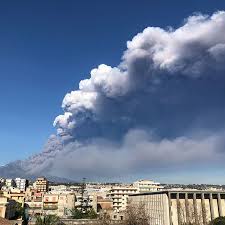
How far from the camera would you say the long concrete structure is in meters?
105

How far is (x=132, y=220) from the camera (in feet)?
325

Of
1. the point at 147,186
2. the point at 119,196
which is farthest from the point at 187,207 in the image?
the point at 147,186

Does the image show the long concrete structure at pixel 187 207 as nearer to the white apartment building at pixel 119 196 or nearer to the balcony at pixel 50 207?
the white apartment building at pixel 119 196

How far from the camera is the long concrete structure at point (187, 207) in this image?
105 meters

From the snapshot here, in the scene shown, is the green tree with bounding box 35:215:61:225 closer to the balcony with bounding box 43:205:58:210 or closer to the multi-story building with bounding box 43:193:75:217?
the multi-story building with bounding box 43:193:75:217

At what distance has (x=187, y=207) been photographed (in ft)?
348

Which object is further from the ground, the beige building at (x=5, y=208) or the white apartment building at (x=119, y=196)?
the white apartment building at (x=119, y=196)

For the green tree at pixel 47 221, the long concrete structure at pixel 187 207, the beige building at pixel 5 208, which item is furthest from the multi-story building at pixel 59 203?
the beige building at pixel 5 208

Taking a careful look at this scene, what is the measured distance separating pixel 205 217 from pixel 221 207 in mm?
7383

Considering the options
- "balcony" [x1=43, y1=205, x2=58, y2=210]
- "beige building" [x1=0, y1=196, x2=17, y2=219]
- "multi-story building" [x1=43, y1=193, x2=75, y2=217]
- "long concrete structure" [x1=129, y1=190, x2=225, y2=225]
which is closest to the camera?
"beige building" [x1=0, y1=196, x2=17, y2=219]

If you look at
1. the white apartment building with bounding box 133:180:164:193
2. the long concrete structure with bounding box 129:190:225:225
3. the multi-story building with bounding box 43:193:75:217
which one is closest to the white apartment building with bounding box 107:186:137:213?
the white apartment building with bounding box 133:180:164:193

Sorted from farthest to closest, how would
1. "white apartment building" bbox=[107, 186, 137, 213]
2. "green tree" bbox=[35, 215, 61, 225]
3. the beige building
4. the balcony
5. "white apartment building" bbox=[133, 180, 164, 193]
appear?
"white apartment building" bbox=[133, 180, 164, 193] < "white apartment building" bbox=[107, 186, 137, 213] < the balcony < "green tree" bbox=[35, 215, 61, 225] < the beige building

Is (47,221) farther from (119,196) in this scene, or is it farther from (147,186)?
(147,186)

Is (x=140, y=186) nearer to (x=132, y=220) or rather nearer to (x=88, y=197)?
(x=88, y=197)
